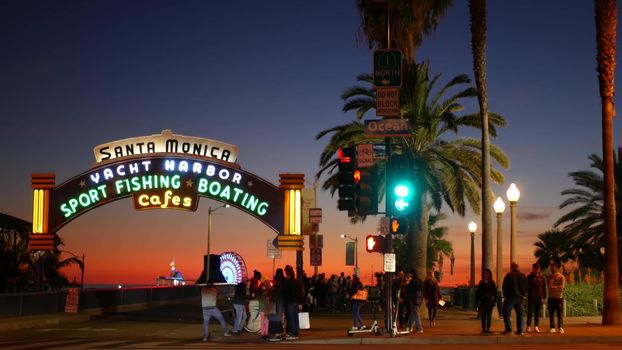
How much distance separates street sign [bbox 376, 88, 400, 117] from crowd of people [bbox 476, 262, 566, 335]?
16.4 feet

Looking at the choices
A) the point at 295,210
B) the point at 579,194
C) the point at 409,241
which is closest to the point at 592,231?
the point at 579,194

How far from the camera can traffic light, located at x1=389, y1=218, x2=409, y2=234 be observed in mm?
21188

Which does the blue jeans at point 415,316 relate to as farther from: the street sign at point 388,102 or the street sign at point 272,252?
the street sign at point 272,252

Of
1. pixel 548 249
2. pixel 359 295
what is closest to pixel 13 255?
pixel 359 295

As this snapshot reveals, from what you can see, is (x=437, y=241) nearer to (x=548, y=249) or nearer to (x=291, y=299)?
(x=548, y=249)

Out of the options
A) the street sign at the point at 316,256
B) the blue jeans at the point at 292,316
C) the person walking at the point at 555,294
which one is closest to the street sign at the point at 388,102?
the blue jeans at the point at 292,316

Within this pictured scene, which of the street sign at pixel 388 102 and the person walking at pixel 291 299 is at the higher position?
the street sign at pixel 388 102

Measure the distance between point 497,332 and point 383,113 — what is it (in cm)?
662

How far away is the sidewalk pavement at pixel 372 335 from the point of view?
21.1 m

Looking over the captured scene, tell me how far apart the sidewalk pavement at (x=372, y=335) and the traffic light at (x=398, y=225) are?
268cm

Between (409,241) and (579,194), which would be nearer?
(409,241)

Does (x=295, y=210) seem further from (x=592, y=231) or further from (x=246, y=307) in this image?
(x=592, y=231)

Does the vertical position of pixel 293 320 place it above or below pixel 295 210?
below

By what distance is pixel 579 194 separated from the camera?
46.5 metres
